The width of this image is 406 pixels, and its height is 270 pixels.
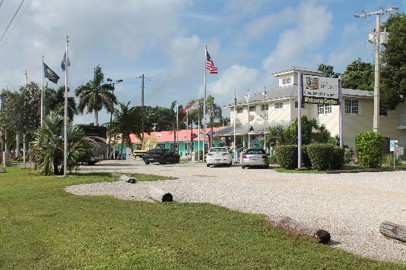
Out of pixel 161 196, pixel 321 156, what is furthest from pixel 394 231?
pixel 321 156

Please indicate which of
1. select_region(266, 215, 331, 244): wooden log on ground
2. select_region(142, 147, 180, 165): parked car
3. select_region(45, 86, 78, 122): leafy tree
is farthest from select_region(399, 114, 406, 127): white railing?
select_region(266, 215, 331, 244): wooden log on ground

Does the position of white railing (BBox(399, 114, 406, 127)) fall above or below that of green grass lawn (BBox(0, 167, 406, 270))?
above

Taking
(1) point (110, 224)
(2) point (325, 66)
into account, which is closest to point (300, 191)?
(1) point (110, 224)

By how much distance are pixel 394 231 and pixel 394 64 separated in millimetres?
37417

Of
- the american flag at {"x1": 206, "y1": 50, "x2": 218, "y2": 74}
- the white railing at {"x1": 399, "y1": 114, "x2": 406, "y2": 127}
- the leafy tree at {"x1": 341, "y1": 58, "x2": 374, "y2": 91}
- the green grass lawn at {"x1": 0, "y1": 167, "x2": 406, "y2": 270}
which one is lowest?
the green grass lawn at {"x1": 0, "y1": 167, "x2": 406, "y2": 270}

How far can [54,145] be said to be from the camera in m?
23.2

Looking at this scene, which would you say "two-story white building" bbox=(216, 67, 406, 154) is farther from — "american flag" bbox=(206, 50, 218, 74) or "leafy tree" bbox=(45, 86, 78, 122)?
"leafy tree" bbox=(45, 86, 78, 122)

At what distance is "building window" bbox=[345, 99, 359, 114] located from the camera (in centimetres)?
4259

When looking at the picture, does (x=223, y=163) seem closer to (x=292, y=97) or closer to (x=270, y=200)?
(x=292, y=97)

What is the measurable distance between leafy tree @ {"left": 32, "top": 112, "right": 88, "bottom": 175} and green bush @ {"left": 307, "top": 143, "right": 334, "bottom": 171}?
1219cm

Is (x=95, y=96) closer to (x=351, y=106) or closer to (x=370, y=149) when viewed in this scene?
(x=351, y=106)

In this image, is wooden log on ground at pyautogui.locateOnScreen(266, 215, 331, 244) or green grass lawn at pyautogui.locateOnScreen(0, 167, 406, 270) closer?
green grass lawn at pyautogui.locateOnScreen(0, 167, 406, 270)

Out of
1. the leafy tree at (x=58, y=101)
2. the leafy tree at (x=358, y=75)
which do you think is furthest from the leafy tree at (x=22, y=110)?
the leafy tree at (x=358, y=75)

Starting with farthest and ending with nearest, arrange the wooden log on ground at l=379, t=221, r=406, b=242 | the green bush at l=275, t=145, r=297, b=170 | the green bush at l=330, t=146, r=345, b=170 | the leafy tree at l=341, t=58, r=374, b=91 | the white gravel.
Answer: the leafy tree at l=341, t=58, r=374, b=91 → the green bush at l=275, t=145, r=297, b=170 → the green bush at l=330, t=146, r=345, b=170 → the white gravel → the wooden log on ground at l=379, t=221, r=406, b=242
